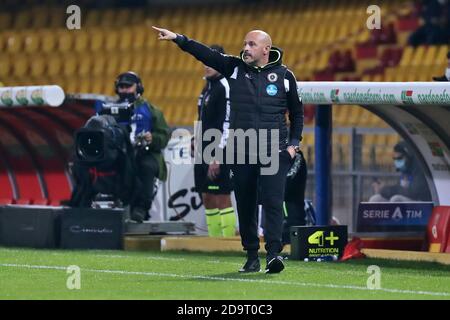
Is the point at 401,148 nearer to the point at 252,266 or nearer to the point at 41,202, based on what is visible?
the point at 41,202

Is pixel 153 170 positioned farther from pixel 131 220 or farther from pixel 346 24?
pixel 346 24

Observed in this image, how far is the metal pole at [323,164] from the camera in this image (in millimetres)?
13531

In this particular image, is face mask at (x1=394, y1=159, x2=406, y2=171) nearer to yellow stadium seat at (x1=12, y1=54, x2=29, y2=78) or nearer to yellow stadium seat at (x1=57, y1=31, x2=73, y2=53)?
yellow stadium seat at (x1=12, y1=54, x2=29, y2=78)

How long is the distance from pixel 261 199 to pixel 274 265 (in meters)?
0.51

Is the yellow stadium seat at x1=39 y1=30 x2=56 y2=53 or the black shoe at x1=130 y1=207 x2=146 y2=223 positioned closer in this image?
the black shoe at x1=130 y1=207 x2=146 y2=223

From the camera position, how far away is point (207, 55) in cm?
1041

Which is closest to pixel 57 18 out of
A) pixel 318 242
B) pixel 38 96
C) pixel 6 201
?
pixel 6 201

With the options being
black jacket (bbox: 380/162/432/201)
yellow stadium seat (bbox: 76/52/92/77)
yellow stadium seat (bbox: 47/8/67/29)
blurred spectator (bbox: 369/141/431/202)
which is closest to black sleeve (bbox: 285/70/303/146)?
blurred spectator (bbox: 369/141/431/202)

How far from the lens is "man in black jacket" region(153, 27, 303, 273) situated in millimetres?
10477

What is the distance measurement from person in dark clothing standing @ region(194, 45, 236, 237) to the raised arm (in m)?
2.85

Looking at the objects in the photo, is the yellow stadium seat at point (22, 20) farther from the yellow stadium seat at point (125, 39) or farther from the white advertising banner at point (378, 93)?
the white advertising banner at point (378, 93)

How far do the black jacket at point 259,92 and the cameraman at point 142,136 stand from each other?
14.2 feet

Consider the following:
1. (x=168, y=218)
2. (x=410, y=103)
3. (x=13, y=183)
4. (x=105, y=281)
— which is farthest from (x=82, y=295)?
(x=13, y=183)

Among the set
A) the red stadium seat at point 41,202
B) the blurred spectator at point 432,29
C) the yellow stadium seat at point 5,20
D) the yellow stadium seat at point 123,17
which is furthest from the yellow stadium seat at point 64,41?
the red stadium seat at point 41,202
